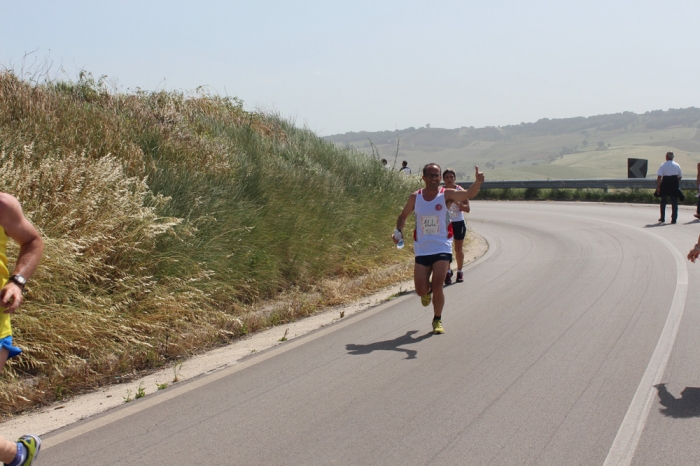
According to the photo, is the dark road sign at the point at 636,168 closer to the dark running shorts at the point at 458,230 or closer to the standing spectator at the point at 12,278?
the dark running shorts at the point at 458,230

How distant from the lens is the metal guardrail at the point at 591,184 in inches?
1130

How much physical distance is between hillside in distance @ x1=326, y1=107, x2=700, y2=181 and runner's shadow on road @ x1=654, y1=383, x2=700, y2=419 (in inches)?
574

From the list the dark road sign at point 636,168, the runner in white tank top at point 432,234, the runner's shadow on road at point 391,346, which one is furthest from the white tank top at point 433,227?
the dark road sign at point 636,168

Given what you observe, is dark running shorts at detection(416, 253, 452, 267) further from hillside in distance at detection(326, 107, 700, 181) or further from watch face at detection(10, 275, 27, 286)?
hillside in distance at detection(326, 107, 700, 181)

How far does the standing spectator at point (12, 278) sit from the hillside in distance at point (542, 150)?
1644 centimetres

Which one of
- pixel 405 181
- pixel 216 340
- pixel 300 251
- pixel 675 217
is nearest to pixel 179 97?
pixel 405 181

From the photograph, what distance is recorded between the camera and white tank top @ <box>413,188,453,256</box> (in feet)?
29.0

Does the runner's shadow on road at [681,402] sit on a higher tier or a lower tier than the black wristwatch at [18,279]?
lower

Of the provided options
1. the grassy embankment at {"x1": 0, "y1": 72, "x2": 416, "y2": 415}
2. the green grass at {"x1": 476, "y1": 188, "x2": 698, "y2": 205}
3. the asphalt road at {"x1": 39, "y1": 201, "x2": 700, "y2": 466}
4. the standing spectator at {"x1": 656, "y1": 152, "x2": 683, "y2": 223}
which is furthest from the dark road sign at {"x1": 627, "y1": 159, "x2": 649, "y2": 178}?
the asphalt road at {"x1": 39, "y1": 201, "x2": 700, "y2": 466}

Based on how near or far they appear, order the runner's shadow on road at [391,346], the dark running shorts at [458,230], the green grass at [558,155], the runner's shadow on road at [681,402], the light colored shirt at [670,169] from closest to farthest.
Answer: the runner's shadow on road at [681,402], the runner's shadow on road at [391,346], the dark running shorts at [458,230], the light colored shirt at [670,169], the green grass at [558,155]

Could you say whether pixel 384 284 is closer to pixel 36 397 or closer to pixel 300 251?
pixel 300 251

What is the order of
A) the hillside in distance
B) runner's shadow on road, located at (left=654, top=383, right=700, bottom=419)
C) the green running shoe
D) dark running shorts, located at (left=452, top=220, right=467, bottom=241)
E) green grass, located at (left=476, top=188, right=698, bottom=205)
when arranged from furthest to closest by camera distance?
the hillside in distance → green grass, located at (left=476, top=188, right=698, bottom=205) → dark running shorts, located at (left=452, top=220, right=467, bottom=241) → runner's shadow on road, located at (left=654, top=383, right=700, bottom=419) → the green running shoe

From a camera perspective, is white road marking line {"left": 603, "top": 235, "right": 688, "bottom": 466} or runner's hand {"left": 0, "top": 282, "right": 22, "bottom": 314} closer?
runner's hand {"left": 0, "top": 282, "right": 22, "bottom": 314}

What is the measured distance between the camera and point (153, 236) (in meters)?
8.45
